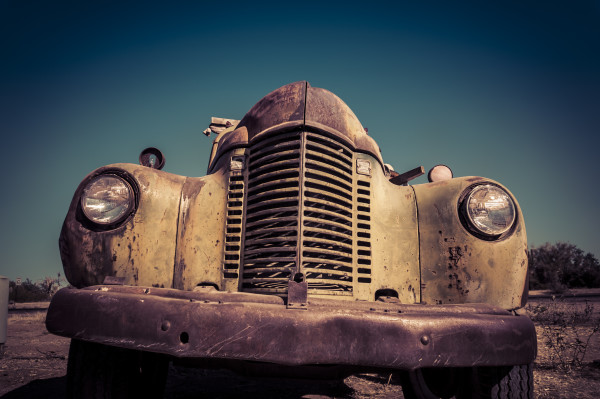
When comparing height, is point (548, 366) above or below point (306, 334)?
below

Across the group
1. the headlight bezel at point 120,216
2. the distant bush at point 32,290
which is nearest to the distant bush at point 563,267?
the headlight bezel at point 120,216

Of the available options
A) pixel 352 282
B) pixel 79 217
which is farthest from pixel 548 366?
pixel 79 217

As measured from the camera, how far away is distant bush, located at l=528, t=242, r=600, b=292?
1096 inches

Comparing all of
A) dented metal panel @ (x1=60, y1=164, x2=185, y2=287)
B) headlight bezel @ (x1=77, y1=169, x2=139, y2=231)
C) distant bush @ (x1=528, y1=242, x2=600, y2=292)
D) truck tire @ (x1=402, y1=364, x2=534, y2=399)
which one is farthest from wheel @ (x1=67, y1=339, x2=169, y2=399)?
distant bush @ (x1=528, y1=242, x2=600, y2=292)

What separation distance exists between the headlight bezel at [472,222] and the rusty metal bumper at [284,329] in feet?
2.20

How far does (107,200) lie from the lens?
7.66ft

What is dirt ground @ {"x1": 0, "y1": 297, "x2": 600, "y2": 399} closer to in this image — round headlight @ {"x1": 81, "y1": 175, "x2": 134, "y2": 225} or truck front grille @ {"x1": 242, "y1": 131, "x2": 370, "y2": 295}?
truck front grille @ {"x1": 242, "y1": 131, "x2": 370, "y2": 295}

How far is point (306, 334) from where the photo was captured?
1650 millimetres

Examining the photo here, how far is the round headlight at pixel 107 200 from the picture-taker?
2295 mm

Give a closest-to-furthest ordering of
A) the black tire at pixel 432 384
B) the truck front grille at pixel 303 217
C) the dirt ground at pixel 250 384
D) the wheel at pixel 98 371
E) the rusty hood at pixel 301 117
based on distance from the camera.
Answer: the wheel at pixel 98 371
the truck front grille at pixel 303 217
the rusty hood at pixel 301 117
the black tire at pixel 432 384
the dirt ground at pixel 250 384

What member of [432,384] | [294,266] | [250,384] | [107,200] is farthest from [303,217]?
[250,384]

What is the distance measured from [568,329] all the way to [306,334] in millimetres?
8678

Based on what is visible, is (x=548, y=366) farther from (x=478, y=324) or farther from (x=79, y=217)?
(x=79, y=217)

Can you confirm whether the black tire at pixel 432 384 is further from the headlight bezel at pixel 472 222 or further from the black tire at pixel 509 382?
the headlight bezel at pixel 472 222
